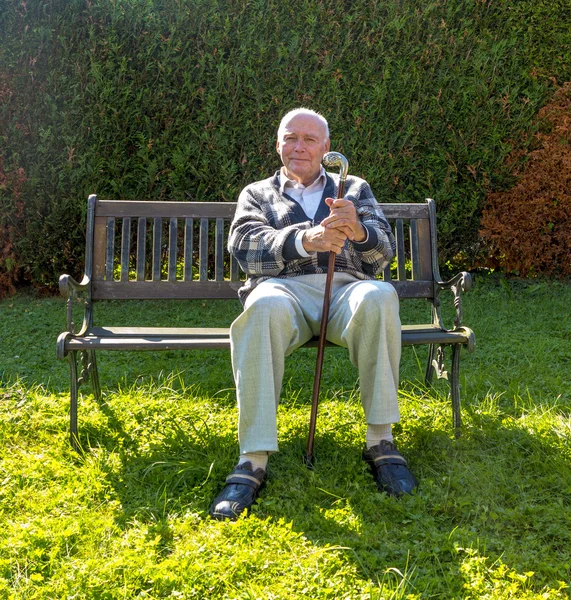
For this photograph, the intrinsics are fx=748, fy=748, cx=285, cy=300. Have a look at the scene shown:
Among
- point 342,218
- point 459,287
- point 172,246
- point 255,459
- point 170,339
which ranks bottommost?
point 255,459

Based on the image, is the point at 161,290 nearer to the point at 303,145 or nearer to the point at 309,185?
the point at 309,185

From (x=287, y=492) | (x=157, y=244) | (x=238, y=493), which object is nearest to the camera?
(x=238, y=493)

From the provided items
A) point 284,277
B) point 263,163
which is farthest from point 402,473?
point 263,163

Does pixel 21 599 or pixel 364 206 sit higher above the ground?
pixel 364 206

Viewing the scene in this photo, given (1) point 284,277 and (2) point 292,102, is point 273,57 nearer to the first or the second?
(2) point 292,102

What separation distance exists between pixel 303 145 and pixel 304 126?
0.08m

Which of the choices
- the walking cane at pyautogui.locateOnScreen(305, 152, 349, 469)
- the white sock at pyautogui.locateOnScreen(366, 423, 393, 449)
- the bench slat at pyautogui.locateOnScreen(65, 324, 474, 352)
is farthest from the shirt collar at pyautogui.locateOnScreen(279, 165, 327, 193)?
the white sock at pyautogui.locateOnScreen(366, 423, 393, 449)

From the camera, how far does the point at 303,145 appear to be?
3.41m

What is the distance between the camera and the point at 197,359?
462 cm

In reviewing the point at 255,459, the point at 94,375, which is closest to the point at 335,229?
the point at 255,459

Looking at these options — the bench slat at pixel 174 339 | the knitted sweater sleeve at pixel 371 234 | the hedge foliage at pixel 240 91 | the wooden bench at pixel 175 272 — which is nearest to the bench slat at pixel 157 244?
the wooden bench at pixel 175 272

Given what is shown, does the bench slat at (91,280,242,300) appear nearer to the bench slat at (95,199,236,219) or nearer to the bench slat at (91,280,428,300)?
the bench slat at (91,280,428,300)

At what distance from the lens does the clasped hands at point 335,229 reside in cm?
299

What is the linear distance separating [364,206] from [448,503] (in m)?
1.35
